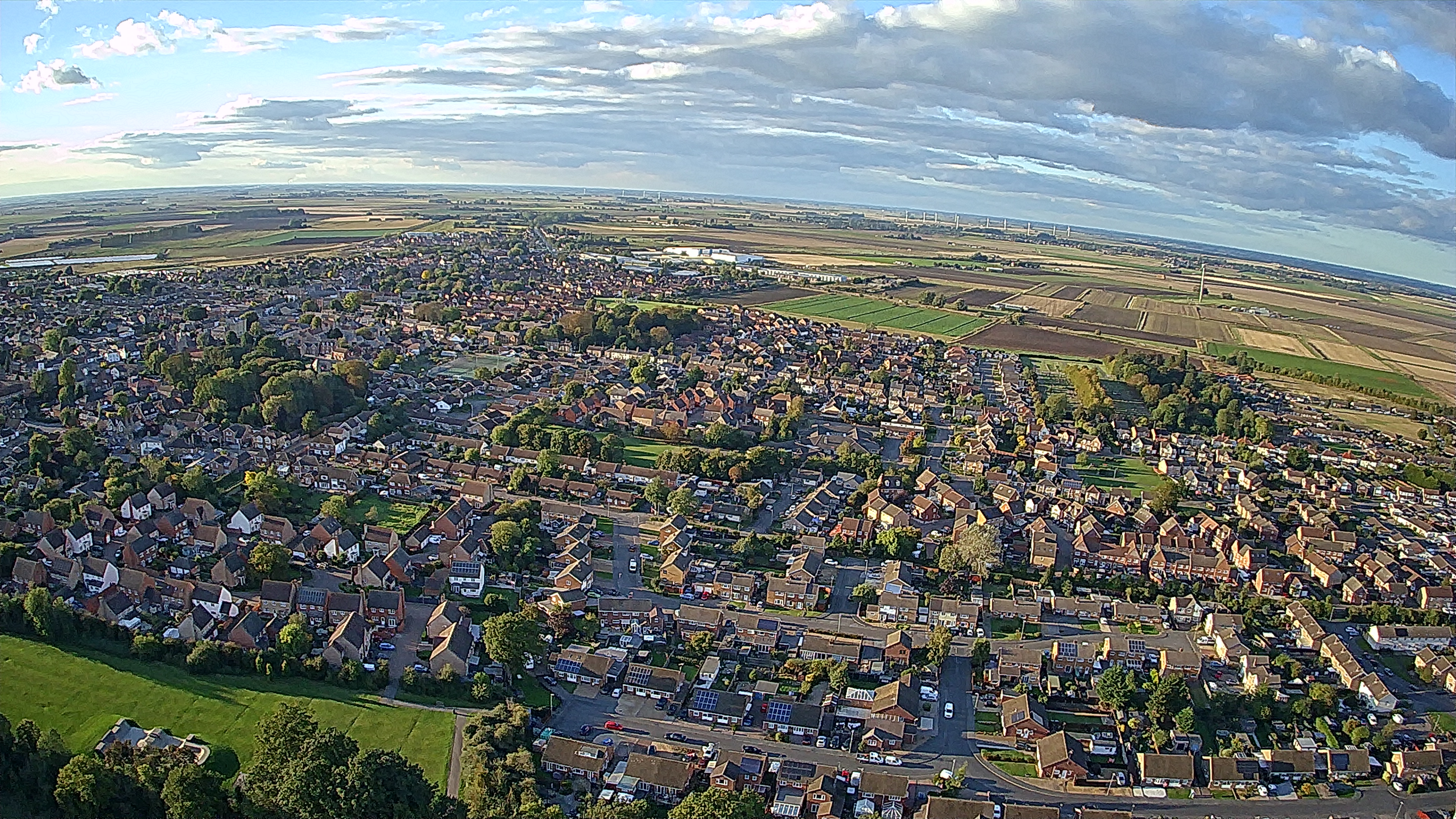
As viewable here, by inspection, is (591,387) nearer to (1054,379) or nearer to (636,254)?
(1054,379)

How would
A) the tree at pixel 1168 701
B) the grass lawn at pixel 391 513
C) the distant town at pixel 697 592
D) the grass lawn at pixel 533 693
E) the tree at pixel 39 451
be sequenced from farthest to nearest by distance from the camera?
the tree at pixel 39 451 < the grass lawn at pixel 391 513 < the tree at pixel 1168 701 < the grass lawn at pixel 533 693 < the distant town at pixel 697 592

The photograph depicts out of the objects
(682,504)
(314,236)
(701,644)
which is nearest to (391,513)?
(682,504)

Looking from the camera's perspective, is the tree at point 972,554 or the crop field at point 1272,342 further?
the crop field at point 1272,342

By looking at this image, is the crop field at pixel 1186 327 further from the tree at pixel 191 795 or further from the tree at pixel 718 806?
the tree at pixel 191 795

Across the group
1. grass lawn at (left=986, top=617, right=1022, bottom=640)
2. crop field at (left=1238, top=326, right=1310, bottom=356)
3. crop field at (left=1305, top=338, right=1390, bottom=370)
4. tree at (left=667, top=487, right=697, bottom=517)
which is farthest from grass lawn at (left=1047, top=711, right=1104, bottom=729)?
crop field at (left=1238, top=326, right=1310, bottom=356)

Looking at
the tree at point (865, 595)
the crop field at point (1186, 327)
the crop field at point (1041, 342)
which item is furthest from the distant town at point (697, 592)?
the crop field at point (1186, 327)

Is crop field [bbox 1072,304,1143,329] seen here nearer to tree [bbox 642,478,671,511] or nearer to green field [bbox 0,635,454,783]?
tree [bbox 642,478,671,511]
